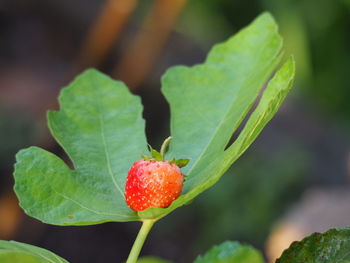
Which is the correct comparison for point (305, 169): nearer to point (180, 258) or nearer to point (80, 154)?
point (180, 258)

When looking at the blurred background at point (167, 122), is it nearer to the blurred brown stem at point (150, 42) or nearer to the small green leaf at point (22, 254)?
the blurred brown stem at point (150, 42)

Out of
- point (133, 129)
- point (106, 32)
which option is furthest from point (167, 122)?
point (133, 129)

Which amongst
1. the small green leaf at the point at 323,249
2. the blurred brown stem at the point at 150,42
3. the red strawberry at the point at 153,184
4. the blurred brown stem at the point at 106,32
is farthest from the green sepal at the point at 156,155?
the blurred brown stem at the point at 150,42

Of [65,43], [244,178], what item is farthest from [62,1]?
[244,178]

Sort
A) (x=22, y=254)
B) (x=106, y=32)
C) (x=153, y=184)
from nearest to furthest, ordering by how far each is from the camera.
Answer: (x=22, y=254)
(x=153, y=184)
(x=106, y=32)

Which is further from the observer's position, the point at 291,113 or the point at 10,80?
the point at 10,80

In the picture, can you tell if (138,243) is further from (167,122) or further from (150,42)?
(167,122)
